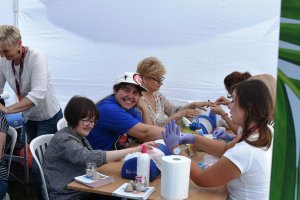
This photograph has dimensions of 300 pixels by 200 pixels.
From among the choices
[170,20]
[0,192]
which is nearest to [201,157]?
[0,192]

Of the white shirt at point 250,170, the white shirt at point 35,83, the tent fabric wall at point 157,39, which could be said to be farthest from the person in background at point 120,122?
the tent fabric wall at point 157,39

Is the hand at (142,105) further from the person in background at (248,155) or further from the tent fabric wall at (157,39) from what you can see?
the person in background at (248,155)

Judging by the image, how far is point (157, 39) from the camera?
376cm

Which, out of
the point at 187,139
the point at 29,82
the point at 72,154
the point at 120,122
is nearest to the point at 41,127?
the point at 29,82

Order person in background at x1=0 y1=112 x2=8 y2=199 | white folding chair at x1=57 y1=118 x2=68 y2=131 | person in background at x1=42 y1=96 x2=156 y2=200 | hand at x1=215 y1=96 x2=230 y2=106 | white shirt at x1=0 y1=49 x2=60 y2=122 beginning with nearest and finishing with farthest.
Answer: person in background at x1=42 y1=96 x2=156 y2=200, person in background at x1=0 y1=112 x2=8 y2=199, white folding chair at x1=57 y1=118 x2=68 y2=131, white shirt at x1=0 y1=49 x2=60 y2=122, hand at x1=215 y1=96 x2=230 y2=106

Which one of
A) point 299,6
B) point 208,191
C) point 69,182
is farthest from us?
point 69,182

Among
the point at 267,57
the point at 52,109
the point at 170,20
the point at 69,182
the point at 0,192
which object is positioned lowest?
the point at 0,192

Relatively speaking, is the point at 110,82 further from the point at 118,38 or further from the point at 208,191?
the point at 208,191

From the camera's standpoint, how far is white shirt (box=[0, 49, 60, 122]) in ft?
9.27

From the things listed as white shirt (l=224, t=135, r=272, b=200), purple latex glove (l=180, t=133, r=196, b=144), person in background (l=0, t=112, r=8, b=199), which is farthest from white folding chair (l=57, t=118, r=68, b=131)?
white shirt (l=224, t=135, r=272, b=200)

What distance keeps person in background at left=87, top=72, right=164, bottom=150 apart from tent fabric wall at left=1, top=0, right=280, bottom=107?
1365mm

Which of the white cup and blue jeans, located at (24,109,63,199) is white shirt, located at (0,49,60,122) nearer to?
blue jeans, located at (24,109,63,199)

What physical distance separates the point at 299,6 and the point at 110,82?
319 centimetres

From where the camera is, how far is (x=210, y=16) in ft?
11.7
